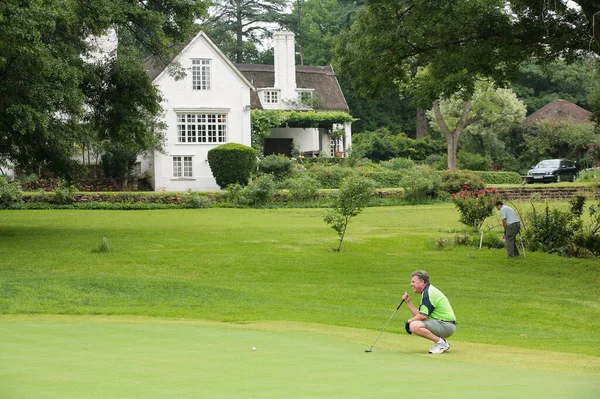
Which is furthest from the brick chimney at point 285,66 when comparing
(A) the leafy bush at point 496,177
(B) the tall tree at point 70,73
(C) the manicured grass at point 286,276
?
(B) the tall tree at point 70,73

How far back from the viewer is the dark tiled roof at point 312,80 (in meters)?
64.8

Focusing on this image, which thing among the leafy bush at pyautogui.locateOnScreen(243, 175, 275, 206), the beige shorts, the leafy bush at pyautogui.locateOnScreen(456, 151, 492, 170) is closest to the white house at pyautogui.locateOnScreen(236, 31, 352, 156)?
the leafy bush at pyautogui.locateOnScreen(456, 151, 492, 170)

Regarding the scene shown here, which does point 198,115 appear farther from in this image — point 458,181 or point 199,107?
point 458,181

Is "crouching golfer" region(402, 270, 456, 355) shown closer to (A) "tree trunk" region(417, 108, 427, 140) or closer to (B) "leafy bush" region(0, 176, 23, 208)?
(B) "leafy bush" region(0, 176, 23, 208)

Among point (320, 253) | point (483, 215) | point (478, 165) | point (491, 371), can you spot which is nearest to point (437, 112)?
point (478, 165)

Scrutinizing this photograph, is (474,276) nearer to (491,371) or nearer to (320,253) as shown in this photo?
(320,253)

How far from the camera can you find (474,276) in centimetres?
2172

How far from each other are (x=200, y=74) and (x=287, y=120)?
27.1ft

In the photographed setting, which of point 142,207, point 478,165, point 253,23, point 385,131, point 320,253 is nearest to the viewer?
point 320,253

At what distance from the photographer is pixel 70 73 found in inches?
930

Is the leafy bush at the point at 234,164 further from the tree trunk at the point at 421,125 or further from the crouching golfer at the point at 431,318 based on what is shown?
the crouching golfer at the point at 431,318

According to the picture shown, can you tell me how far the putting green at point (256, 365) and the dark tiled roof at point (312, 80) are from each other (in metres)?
52.7

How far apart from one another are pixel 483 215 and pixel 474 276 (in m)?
6.65

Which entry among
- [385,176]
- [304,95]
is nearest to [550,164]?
[385,176]
